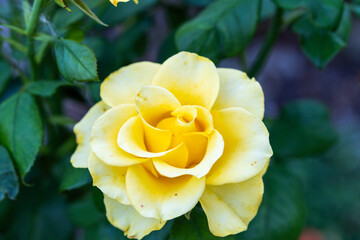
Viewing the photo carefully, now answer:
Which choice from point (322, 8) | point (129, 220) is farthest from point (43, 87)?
point (322, 8)

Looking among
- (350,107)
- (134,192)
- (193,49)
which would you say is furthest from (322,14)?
(350,107)

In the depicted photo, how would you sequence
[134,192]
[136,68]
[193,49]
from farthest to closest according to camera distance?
[193,49] → [136,68] → [134,192]

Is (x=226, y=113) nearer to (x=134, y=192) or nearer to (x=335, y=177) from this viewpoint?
(x=134, y=192)

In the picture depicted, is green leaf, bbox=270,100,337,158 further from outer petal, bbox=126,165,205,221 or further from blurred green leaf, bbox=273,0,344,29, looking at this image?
outer petal, bbox=126,165,205,221

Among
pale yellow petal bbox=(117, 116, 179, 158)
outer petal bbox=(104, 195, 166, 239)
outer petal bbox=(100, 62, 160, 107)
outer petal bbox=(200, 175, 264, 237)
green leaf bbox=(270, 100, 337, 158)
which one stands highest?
outer petal bbox=(100, 62, 160, 107)

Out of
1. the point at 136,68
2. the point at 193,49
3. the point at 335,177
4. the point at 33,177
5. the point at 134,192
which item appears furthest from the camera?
the point at 335,177

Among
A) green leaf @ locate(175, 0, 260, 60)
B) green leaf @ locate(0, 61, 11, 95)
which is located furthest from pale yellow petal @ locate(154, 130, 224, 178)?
green leaf @ locate(0, 61, 11, 95)

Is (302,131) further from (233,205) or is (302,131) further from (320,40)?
(233,205)
